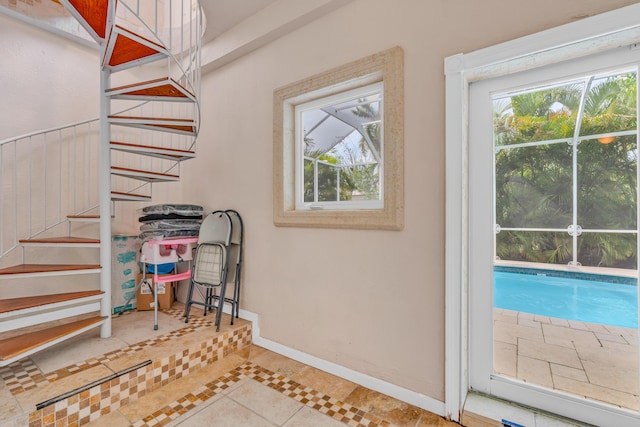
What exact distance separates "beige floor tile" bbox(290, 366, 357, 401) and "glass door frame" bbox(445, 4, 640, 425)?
0.63 metres

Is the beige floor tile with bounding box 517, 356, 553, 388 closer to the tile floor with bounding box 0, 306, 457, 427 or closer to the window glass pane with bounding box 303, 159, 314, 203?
the tile floor with bounding box 0, 306, 457, 427

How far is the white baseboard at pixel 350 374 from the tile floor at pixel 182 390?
0.04 m

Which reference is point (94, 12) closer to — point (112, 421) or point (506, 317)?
point (112, 421)

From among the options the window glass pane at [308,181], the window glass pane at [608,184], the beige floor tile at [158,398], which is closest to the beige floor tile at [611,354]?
the window glass pane at [608,184]

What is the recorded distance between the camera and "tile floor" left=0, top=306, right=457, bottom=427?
162 cm

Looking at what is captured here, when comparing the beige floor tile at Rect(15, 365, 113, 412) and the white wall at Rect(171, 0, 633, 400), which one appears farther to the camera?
the white wall at Rect(171, 0, 633, 400)

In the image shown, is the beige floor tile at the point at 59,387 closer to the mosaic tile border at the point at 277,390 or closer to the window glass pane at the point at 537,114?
the mosaic tile border at the point at 277,390

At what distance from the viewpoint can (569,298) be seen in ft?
5.28

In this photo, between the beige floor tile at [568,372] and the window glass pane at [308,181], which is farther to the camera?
the window glass pane at [308,181]

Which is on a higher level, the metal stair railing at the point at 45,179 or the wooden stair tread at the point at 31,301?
the metal stair railing at the point at 45,179

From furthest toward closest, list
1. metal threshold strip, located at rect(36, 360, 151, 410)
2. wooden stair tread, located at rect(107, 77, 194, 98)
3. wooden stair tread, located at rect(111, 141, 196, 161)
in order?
wooden stair tread, located at rect(111, 141, 196, 161) → wooden stair tread, located at rect(107, 77, 194, 98) → metal threshold strip, located at rect(36, 360, 151, 410)

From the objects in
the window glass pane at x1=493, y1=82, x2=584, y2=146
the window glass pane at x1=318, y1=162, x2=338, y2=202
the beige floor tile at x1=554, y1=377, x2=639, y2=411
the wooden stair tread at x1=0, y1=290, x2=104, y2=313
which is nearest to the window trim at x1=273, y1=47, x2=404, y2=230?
the window glass pane at x1=318, y1=162, x2=338, y2=202

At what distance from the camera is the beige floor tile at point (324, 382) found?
1.92 m

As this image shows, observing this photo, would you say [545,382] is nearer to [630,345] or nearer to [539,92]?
[630,345]
